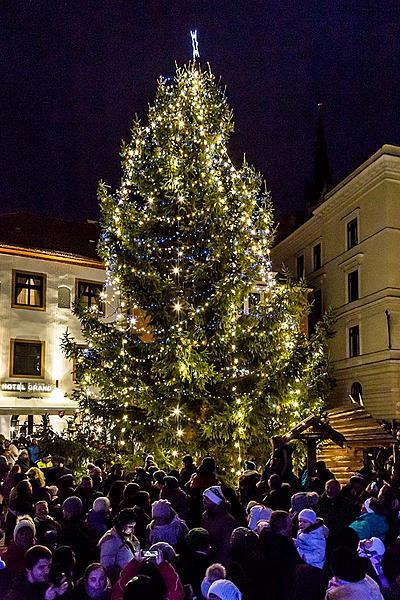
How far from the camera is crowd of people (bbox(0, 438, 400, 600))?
545cm

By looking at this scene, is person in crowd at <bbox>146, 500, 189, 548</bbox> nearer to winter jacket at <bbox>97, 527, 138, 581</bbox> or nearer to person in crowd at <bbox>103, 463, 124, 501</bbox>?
winter jacket at <bbox>97, 527, 138, 581</bbox>

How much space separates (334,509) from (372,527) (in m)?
1.41

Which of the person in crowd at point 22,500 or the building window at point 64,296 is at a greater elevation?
the building window at point 64,296

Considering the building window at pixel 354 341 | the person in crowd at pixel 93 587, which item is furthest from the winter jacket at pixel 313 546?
the building window at pixel 354 341

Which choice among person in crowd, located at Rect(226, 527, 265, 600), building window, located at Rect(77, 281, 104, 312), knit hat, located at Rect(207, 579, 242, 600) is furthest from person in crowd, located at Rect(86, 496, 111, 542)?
building window, located at Rect(77, 281, 104, 312)

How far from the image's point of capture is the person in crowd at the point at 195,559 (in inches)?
255

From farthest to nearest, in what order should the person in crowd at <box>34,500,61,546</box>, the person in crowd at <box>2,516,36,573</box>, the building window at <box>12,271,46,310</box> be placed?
1. the building window at <box>12,271,46,310</box>
2. the person in crowd at <box>34,500,61,546</box>
3. the person in crowd at <box>2,516,36,573</box>

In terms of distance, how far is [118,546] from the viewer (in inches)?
273

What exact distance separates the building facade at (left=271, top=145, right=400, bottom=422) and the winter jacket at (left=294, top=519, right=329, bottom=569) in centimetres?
3018

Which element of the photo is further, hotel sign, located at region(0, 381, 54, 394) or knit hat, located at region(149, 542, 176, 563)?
hotel sign, located at region(0, 381, 54, 394)

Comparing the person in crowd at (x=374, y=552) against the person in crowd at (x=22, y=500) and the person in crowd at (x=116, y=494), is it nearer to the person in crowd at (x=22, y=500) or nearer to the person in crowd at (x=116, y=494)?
the person in crowd at (x=116, y=494)

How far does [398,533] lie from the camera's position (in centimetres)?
839

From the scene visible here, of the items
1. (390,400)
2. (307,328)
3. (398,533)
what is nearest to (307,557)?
(398,533)

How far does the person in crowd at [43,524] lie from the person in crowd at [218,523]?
1.73 meters
